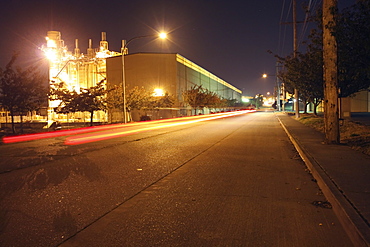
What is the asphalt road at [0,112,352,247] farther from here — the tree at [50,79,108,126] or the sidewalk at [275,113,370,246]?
the tree at [50,79,108,126]

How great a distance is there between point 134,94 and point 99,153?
90.0ft

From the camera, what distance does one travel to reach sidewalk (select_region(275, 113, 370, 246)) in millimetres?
4137

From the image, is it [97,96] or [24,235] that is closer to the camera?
[24,235]

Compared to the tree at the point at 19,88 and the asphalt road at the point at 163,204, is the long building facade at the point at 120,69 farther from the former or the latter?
the asphalt road at the point at 163,204

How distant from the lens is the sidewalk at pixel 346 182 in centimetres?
414

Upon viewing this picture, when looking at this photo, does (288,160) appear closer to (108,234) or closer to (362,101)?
(108,234)

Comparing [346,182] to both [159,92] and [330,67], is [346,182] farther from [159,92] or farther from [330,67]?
[159,92]

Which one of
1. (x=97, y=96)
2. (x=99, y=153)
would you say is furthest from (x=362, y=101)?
(x=99, y=153)

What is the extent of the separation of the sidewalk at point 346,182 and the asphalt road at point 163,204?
191 millimetres

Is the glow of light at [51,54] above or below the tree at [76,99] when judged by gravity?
above

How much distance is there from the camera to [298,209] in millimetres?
5230

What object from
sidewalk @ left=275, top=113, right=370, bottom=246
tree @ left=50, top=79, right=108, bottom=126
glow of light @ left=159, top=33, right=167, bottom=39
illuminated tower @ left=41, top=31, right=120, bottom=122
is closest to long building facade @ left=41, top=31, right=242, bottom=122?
illuminated tower @ left=41, top=31, right=120, bottom=122

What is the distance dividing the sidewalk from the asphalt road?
0.63 feet

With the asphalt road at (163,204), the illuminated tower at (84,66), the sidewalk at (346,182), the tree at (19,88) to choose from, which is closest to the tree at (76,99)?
the tree at (19,88)
